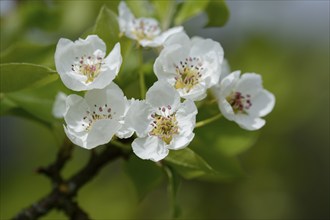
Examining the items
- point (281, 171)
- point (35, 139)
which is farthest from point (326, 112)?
point (35, 139)

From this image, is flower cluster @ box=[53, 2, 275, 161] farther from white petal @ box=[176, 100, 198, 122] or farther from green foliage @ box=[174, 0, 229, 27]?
green foliage @ box=[174, 0, 229, 27]

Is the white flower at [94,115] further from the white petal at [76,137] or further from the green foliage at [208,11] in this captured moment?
the green foliage at [208,11]

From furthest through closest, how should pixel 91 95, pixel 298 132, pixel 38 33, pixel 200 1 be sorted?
pixel 298 132 → pixel 38 33 → pixel 200 1 → pixel 91 95

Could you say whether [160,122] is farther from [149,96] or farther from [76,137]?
[76,137]

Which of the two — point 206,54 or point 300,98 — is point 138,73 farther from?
point 300,98

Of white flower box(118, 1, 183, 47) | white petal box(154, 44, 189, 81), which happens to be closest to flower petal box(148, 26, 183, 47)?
white flower box(118, 1, 183, 47)

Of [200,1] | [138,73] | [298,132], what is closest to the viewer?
[138,73]

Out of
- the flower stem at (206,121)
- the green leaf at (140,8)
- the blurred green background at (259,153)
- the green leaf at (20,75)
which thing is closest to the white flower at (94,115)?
the green leaf at (20,75)

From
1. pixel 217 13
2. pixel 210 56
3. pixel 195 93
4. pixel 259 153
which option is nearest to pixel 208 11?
pixel 217 13
